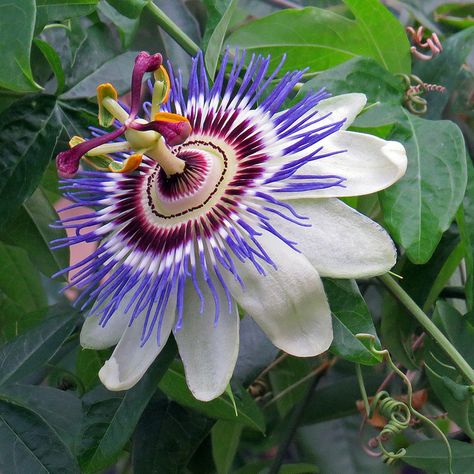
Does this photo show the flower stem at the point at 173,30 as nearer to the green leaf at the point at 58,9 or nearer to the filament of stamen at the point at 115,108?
the green leaf at the point at 58,9

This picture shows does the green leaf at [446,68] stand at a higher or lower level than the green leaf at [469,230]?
higher

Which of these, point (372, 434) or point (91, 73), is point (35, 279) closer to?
point (91, 73)

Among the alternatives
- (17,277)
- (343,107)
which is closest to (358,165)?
(343,107)

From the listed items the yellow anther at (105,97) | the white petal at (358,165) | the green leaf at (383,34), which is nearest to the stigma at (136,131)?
the yellow anther at (105,97)

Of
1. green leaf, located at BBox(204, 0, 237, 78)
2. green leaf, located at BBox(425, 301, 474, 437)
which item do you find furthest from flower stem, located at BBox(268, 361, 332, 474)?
green leaf, located at BBox(204, 0, 237, 78)

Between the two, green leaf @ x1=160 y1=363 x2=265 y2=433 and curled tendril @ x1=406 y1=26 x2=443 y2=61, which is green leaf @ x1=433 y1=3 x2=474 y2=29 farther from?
green leaf @ x1=160 y1=363 x2=265 y2=433
